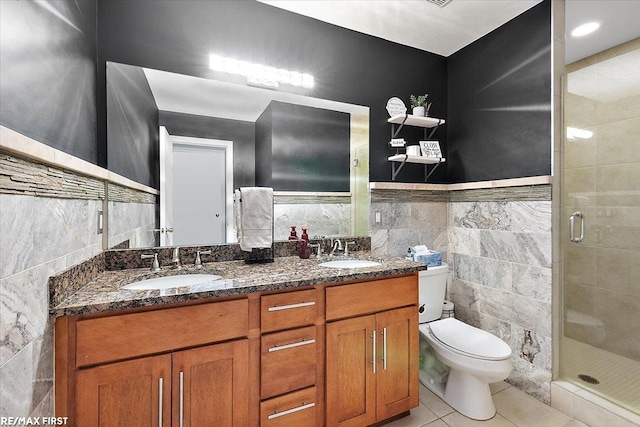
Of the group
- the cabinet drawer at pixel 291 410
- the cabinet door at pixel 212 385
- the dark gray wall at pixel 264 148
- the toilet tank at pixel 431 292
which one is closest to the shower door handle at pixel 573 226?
the toilet tank at pixel 431 292

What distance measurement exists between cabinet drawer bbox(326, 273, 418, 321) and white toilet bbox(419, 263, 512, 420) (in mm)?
400

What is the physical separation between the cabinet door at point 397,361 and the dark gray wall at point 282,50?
113 centimetres

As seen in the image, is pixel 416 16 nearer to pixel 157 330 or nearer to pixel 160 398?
pixel 157 330

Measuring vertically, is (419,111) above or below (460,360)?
above

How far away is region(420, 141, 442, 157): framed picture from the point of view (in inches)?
95.9

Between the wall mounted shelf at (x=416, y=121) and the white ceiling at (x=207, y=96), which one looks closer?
the white ceiling at (x=207, y=96)

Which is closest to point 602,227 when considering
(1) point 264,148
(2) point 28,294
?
(1) point 264,148

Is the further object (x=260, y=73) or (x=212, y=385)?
(x=260, y=73)

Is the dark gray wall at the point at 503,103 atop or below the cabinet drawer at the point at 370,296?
atop

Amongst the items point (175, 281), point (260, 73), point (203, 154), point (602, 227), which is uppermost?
point (260, 73)

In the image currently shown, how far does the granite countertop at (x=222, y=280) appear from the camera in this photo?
3.53 ft

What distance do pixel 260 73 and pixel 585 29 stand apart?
229cm

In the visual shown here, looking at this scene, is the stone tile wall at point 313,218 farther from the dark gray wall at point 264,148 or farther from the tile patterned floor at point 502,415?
the tile patterned floor at point 502,415

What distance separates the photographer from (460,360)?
5.59 feet
